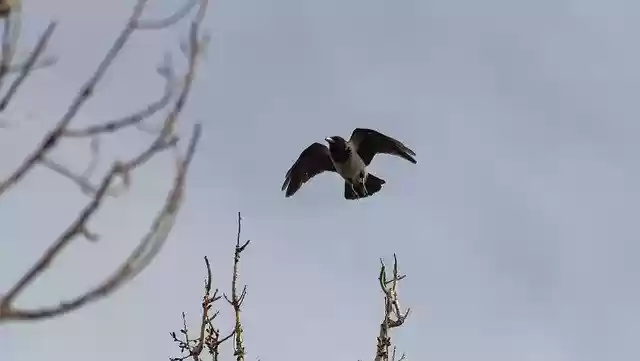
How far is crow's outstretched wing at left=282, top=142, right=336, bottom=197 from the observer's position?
43.4ft

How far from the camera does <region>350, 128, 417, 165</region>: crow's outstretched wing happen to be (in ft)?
41.4

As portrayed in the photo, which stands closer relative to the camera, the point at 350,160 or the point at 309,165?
the point at 350,160

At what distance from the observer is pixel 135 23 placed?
2320 millimetres

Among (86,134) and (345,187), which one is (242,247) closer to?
(86,134)

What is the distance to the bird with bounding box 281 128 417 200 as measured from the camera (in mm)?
12562

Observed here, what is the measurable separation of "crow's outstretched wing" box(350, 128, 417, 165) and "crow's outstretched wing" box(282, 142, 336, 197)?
0.49 meters

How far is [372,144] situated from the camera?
517 inches

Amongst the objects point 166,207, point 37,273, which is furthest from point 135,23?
point 37,273

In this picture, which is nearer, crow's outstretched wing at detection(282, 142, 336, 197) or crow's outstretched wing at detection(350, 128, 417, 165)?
crow's outstretched wing at detection(350, 128, 417, 165)

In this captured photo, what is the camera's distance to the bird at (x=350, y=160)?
12562 mm

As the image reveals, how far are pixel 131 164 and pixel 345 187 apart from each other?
1115 centimetres

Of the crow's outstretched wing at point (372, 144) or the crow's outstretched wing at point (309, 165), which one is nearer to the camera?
the crow's outstretched wing at point (372, 144)

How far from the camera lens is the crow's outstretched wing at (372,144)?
12629 millimetres

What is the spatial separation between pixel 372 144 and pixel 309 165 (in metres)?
1.07
